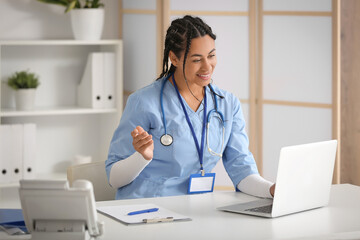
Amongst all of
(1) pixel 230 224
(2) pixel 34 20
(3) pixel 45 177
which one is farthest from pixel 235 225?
(2) pixel 34 20

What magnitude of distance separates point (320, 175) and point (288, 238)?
423 millimetres

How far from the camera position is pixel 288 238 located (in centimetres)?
187

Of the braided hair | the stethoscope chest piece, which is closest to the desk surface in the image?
the stethoscope chest piece

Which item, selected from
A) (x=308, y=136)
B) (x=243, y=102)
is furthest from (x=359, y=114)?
(x=243, y=102)

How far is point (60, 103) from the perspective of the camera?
4.53 metres

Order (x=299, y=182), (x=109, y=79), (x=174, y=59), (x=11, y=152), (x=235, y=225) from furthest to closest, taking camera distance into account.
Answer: (x=109, y=79) < (x=11, y=152) < (x=174, y=59) < (x=299, y=182) < (x=235, y=225)

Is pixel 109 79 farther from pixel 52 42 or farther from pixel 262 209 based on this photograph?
pixel 262 209

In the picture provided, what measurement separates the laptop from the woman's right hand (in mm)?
324

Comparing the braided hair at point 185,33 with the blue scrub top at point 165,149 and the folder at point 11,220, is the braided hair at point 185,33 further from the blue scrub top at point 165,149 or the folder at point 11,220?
the folder at point 11,220

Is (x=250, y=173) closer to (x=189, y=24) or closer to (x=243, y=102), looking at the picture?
(x=189, y=24)

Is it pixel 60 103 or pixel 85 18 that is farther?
pixel 60 103

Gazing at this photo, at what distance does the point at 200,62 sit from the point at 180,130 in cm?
28

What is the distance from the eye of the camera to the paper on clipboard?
2035 mm

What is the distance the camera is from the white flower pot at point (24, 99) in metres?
4.19
